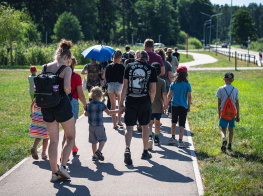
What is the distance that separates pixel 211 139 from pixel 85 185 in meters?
3.66

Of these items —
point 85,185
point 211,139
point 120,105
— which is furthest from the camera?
point 211,139

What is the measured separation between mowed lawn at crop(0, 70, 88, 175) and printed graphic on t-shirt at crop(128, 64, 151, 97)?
2.55 m

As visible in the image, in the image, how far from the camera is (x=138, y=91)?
5.58m

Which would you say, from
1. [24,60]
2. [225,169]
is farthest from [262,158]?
[24,60]

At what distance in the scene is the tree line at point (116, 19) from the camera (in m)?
84.3

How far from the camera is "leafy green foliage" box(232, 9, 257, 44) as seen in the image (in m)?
111

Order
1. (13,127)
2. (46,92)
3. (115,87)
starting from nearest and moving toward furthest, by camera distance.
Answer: (46,92) < (115,87) < (13,127)

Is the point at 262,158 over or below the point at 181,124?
below

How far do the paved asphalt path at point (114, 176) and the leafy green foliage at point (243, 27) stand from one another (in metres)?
114

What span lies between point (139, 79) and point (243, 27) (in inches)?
4592

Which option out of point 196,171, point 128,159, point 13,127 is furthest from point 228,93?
point 13,127

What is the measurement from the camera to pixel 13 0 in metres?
80.5

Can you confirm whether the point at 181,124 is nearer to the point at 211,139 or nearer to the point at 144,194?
the point at 211,139

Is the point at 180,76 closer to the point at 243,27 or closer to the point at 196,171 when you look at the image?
the point at 196,171
